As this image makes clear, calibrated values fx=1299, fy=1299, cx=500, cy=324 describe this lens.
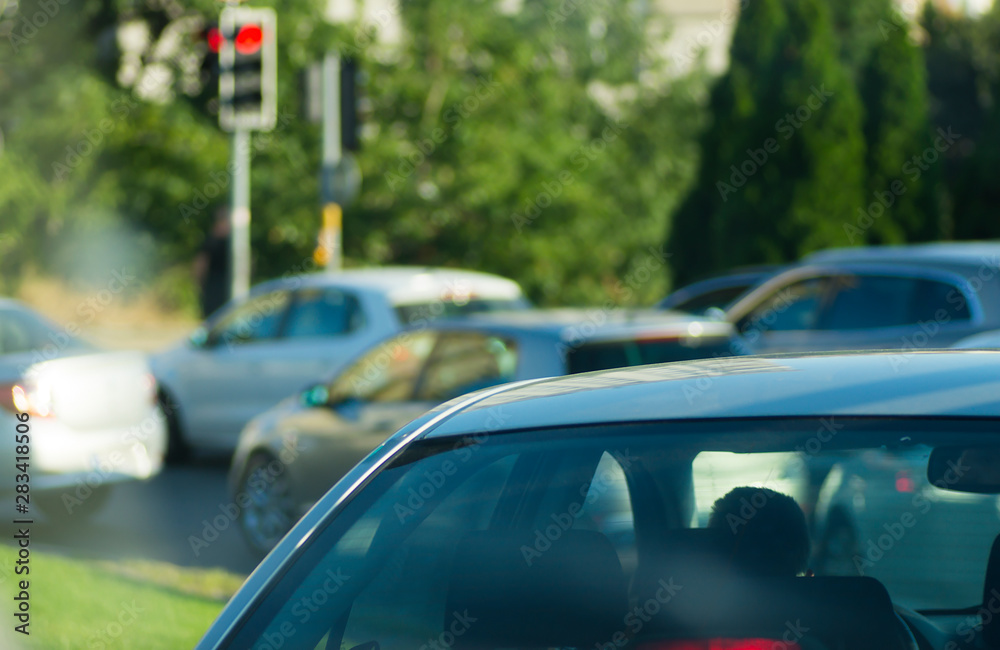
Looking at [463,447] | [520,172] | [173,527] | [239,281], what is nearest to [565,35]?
[520,172]

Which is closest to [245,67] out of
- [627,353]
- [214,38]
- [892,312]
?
[214,38]

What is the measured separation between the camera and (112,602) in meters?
6.14

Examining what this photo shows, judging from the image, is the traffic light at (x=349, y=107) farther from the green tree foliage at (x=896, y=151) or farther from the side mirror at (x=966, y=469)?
the side mirror at (x=966, y=469)

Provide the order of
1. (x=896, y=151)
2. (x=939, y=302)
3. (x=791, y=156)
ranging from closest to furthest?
(x=939, y=302) → (x=791, y=156) → (x=896, y=151)

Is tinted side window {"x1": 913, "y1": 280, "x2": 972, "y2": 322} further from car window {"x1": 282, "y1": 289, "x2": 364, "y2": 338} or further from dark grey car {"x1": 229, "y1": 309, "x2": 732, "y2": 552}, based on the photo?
car window {"x1": 282, "y1": 289, "x2": 364, "y2": 338}

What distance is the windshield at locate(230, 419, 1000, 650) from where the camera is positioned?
2.05m

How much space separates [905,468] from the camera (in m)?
2.15

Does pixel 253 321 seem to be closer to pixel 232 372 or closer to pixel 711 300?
pixel 232 372

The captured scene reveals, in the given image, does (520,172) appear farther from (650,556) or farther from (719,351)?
(650,556)

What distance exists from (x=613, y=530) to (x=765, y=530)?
0.44 m

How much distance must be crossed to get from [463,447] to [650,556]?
0.38 metres

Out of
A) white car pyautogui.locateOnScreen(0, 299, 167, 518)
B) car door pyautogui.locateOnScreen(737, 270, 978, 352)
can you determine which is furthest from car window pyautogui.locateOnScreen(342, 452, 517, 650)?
white car pyautogui.locateOnScreen(0, 299, 167, 518)

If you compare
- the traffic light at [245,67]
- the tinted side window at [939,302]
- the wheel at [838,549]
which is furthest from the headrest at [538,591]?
the traffic light at [245,67]

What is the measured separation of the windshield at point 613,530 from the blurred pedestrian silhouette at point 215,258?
2479cm
